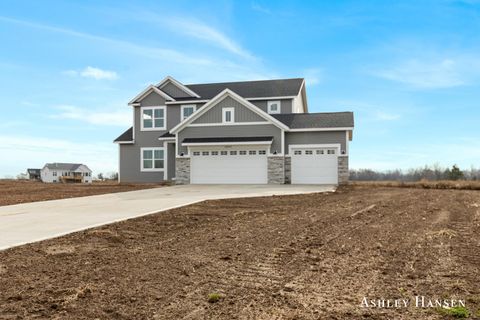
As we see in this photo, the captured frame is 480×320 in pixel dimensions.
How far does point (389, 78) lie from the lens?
1914 centimetres

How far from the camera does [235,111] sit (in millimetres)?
23328

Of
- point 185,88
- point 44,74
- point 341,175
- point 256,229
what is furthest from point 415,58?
point 44,74

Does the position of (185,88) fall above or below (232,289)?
above

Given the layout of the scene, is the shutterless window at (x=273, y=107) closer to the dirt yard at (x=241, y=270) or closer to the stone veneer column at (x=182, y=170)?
the stone veneer column at (x=182, y=170)

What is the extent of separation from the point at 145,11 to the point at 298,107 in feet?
53.3

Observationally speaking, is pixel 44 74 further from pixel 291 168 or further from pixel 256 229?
pixel 256 229

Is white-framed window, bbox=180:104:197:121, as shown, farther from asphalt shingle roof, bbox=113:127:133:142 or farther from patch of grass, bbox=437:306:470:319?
patch of grass, bbox=437:306:470:319

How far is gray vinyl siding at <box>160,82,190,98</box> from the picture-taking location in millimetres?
28094

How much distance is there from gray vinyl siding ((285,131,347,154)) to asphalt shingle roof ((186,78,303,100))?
5.08m

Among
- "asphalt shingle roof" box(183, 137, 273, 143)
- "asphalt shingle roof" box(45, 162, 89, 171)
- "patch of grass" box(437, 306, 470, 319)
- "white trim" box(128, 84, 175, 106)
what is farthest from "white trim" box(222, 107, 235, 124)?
"asphalt shingle roof" box(45, 162, 89, 171)

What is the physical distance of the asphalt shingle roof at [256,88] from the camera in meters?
27.4

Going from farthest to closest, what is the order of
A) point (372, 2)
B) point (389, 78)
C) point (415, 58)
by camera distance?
point (389, 78) < point (415, 58) < point (372, 2)

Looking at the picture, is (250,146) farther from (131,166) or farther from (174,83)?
(131,166)

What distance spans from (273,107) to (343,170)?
8090 mm
